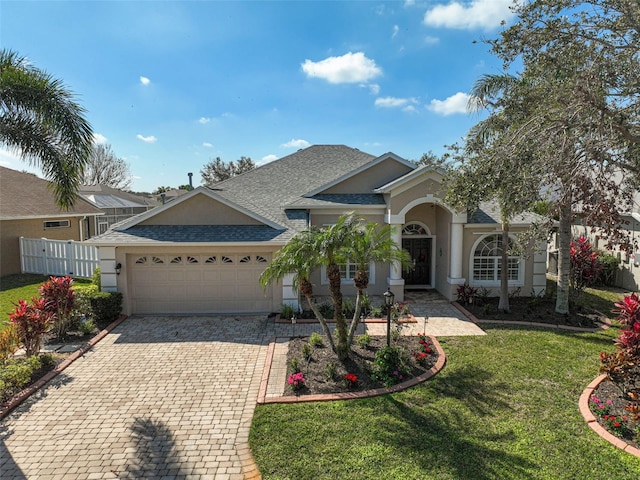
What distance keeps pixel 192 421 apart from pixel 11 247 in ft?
58.4

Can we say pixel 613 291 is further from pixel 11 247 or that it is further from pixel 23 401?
pixel 11 247

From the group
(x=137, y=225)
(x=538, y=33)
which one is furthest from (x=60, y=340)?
(x=538, y=33)

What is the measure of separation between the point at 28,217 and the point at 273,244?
49.5 feet

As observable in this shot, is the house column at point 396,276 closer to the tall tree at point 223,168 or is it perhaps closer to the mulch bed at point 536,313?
the mulch bed at point 536,313

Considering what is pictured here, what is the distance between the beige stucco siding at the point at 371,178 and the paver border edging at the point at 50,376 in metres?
9.91

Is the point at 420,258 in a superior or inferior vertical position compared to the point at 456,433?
superior

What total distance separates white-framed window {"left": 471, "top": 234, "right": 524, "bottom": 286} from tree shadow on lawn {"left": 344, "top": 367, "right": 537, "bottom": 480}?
7.45 m

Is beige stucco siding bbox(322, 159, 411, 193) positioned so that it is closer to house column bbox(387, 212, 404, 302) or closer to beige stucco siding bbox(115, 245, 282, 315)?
house column bbox(387, 212, 404, 302)

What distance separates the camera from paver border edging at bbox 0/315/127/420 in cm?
723

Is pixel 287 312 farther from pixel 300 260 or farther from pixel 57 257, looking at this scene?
pixel 57 257

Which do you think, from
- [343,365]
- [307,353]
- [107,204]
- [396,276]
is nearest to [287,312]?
[307,353]

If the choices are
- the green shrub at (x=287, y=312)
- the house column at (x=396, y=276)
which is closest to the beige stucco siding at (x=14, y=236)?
the green shrub at (x=287, y=312)

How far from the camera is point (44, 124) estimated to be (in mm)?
10227

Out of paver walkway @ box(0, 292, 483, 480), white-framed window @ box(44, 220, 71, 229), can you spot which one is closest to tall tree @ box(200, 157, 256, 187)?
white-framed window @ box(44, 220, 71, 229)
